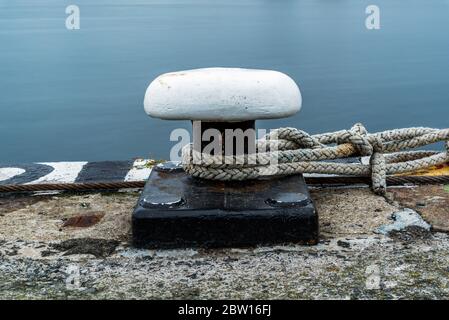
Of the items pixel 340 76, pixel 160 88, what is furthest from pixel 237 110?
pixel 340 76

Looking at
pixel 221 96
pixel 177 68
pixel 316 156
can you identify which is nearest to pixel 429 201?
pixel 316 156

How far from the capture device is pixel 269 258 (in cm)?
180

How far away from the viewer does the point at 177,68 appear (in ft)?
41.6

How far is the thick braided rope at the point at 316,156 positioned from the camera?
6.93 ft

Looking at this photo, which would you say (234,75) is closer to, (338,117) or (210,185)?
(210,185)

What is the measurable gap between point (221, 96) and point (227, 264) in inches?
19.5

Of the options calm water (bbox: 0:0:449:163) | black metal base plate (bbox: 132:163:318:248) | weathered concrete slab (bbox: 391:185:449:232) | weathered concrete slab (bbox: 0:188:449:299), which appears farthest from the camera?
calm water (bbox: 0:0:449:163)

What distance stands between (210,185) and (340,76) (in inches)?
417

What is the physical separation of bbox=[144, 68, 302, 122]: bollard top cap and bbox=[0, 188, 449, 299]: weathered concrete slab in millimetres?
396

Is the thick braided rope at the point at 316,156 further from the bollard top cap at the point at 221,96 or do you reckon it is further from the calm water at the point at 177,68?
the calm water at the point at 177,68

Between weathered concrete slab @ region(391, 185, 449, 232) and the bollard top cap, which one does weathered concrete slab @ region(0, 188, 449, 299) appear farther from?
the bollard top cap

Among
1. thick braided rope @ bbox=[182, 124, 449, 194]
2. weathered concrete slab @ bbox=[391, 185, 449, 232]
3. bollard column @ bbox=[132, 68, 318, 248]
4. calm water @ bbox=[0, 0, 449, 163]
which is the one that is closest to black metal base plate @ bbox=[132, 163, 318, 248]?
bollard column @ bbox=[132, 68, 318, 248]

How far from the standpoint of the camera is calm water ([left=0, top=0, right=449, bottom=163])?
8.74 metres

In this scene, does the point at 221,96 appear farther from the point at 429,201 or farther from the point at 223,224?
the point at 429,201
